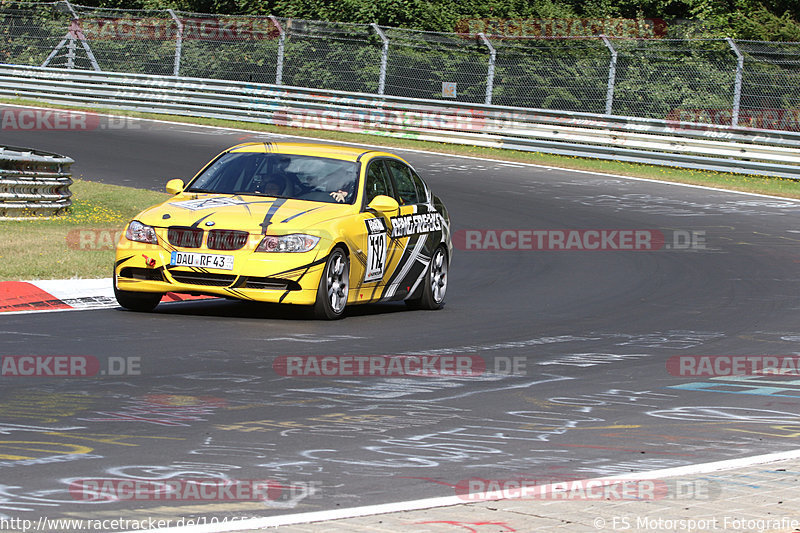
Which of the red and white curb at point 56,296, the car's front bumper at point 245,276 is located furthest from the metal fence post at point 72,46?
the car's front bumper at point 245,276

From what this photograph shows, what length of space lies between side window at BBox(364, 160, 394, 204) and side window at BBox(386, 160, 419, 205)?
0.16 meters

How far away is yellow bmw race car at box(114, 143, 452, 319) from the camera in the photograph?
36.9 feet

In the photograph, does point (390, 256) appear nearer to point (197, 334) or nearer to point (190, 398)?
point (197, 334)

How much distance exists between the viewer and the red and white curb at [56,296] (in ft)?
38.7

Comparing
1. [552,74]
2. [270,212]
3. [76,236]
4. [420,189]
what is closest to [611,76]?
[552,74]

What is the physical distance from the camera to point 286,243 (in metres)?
11.3

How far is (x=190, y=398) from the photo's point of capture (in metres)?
7.92

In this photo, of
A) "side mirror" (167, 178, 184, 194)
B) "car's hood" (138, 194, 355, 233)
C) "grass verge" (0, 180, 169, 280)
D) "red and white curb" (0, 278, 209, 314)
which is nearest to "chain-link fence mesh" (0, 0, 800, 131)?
"grass verge" (0, 180, 169, 280)

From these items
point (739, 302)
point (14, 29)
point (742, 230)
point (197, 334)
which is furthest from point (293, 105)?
point (197, 334)

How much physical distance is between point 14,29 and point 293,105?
9383 mm

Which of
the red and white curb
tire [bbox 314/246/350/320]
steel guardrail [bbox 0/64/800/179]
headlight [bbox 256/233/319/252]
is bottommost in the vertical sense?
the red and white curb

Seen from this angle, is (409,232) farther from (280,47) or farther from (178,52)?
(178,52)

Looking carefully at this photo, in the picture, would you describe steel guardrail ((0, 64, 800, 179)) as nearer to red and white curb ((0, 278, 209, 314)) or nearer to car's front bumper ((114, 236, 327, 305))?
red and white curb ((0, 278, 209, 314))

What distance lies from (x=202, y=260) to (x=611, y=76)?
65.8 ft
